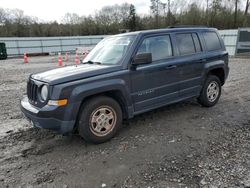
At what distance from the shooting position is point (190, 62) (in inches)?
185

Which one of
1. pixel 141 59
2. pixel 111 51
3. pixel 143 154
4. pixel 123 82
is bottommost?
pixel 143 154

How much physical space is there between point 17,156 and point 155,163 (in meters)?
2.26

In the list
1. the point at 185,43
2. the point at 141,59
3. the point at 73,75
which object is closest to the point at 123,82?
the point at 141,59

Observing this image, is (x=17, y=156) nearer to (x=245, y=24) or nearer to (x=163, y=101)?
(x=163, y=101)

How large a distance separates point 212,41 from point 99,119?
359cm

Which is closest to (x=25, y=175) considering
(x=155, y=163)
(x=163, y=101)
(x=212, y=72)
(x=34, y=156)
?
(x=34, y=156)

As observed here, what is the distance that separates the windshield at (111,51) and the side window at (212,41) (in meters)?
2.16

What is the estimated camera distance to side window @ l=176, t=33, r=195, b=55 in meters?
4.61

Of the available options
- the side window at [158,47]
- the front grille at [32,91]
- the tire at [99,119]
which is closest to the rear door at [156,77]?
the side window at [158,47]

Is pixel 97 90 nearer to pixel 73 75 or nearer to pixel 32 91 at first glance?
pixel 73 75

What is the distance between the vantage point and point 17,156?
349 centimetres

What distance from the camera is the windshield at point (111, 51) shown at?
13.2 feet

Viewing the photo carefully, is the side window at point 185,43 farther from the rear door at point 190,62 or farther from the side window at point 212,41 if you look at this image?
the side window at point 212,41

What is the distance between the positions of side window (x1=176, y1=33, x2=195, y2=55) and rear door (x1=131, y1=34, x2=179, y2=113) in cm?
29
